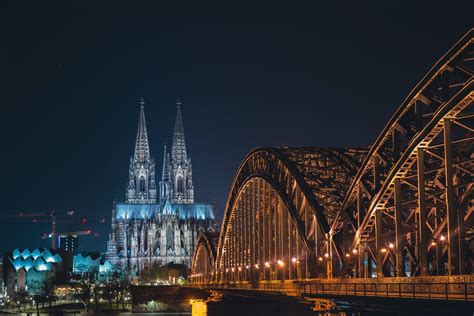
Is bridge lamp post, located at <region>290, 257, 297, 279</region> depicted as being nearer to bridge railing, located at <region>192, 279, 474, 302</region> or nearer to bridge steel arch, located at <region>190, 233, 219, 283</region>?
bridge railing, located at <region>192, 279, 474, 302</region>

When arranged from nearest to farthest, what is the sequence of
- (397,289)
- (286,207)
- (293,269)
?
(397,289) < (286,207) < (293,269)

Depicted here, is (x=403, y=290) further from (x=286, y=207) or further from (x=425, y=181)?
(x=286, y=207)

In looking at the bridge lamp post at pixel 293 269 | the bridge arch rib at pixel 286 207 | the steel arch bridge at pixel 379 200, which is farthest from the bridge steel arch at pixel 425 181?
the bridge lamp post at pixel 293 269

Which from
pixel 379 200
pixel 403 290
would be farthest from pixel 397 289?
pixel 379 200

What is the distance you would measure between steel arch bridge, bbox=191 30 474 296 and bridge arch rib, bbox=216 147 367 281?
0.42ft

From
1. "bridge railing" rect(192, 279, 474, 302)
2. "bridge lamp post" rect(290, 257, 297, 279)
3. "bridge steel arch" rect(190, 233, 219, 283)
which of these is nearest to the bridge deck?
"bridge railing" rect(192, 279, 474, 302)

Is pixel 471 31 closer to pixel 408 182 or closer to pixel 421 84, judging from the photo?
pixel 421 84

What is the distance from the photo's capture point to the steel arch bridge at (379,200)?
41.4 metres

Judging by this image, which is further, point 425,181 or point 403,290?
point 425,181

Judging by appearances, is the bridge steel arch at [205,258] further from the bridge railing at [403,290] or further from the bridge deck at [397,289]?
the bridge railing at [403,290]

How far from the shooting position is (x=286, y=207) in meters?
78.1

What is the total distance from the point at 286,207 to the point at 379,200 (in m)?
28.8

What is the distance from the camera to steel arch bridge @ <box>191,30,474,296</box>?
136 ft

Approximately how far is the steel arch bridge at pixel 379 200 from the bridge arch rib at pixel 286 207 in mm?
129
